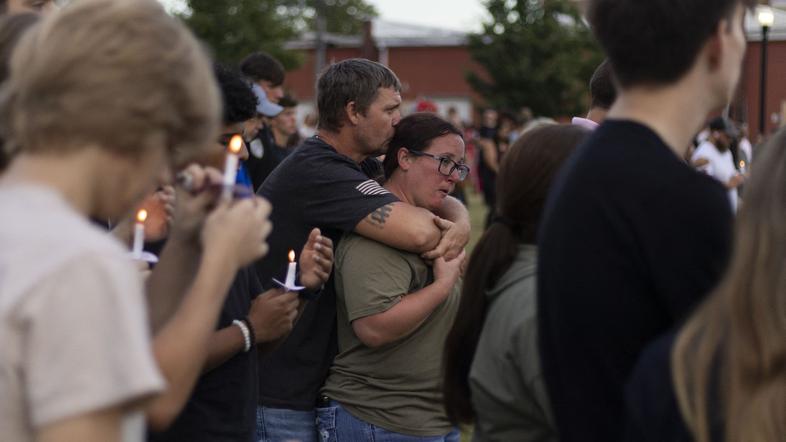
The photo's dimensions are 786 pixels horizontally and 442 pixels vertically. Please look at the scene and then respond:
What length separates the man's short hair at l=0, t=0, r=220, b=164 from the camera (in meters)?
1.80

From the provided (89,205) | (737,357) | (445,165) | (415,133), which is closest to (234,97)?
(415,133)

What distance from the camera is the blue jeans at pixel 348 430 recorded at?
13.1 ft

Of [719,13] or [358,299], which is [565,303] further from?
[358,299]

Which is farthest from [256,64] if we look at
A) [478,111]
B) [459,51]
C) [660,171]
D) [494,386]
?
[459,51]

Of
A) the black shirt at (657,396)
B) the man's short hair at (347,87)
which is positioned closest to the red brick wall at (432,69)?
the man's short hair at (347,87)

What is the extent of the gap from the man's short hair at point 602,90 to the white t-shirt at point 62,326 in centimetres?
313

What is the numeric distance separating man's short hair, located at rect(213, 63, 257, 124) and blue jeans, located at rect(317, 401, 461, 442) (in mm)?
1187

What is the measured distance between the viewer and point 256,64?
8930mm

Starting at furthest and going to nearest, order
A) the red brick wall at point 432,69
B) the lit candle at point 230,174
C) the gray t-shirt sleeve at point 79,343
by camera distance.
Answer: the red brick wall at point 432,69
the lit candle at point 230,174
the gray t-shirt sleeve at point 79,343

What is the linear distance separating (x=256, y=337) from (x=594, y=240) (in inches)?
56.1

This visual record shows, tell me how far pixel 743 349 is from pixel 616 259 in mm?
320

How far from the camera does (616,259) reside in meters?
2.13

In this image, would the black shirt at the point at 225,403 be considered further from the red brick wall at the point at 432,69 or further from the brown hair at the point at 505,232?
the red brick wall at the point at 432,69

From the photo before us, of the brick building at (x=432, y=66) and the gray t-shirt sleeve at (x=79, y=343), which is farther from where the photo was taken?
the brick building at (x=432, y=66)
